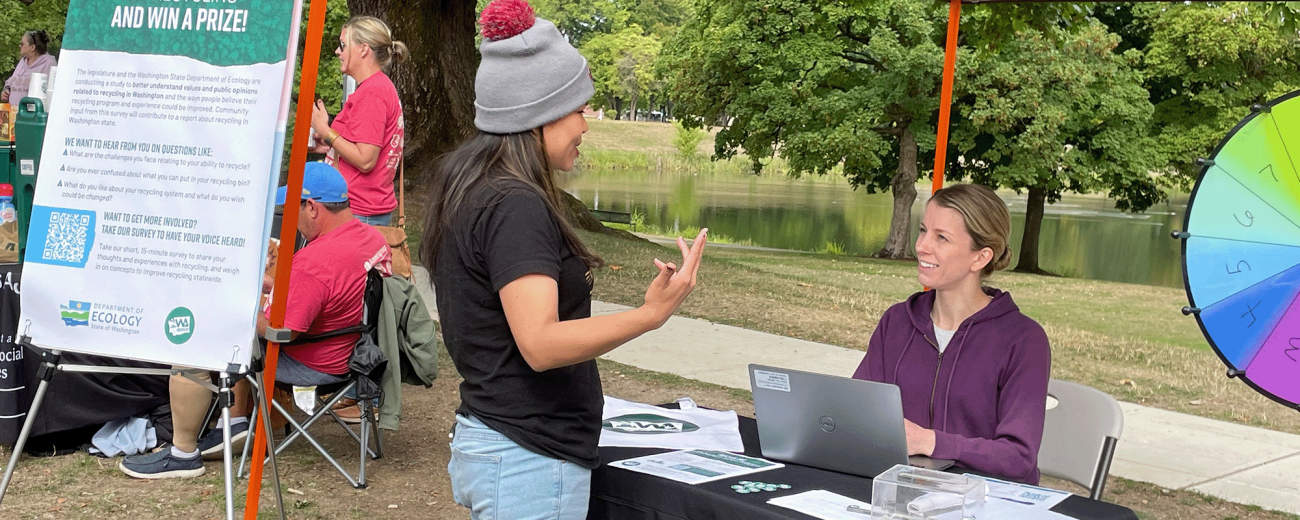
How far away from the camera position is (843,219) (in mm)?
37656

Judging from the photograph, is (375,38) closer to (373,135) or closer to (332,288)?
(373,135)

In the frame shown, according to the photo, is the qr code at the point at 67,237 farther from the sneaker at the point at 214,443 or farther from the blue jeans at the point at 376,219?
the blue jeans at the point at 376,219

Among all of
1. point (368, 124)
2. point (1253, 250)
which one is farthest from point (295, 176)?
point (1253, 250)

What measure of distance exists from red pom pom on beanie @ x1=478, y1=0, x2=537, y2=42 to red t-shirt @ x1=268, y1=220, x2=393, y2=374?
102 inches

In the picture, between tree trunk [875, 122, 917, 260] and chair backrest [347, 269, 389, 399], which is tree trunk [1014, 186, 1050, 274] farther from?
chair backrest [347, 269, 389, 399]

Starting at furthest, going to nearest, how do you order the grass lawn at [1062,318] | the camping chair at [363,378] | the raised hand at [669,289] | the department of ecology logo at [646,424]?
1. the grass lawn at [1062,318]
2. the camping chair at [363,378]
3. the department of ecology logo at [646,424]
4. the raised hand at [669,289]

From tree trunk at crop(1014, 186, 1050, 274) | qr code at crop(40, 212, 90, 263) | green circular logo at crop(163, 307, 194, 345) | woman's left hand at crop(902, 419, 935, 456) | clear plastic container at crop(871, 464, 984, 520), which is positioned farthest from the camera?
tree trunk at crop(1014, 186, 1050, 274)

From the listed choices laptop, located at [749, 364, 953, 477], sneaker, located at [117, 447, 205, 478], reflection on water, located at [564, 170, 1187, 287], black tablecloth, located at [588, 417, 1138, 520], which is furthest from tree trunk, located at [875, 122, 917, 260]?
black tablecloth, located at [588, 417, 1138, 520]

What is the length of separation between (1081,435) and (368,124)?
11.6ft

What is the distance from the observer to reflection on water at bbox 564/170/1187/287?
27375mm

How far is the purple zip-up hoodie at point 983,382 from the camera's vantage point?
2.97 m

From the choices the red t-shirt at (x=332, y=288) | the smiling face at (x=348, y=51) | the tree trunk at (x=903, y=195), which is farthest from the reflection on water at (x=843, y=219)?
the red t-shirt at (x=332, y=288)

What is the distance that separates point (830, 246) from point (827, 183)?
37.8 metres

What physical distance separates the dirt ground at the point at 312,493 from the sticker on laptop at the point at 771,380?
7.47ft
